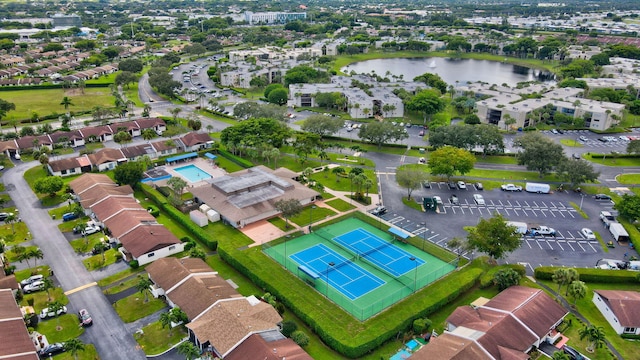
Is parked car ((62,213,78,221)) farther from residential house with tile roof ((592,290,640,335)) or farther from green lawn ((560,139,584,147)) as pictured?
green lawn ((560,139,584,147))

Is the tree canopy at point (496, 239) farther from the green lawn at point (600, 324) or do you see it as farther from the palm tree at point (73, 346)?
the palm tree at point (73, 346)

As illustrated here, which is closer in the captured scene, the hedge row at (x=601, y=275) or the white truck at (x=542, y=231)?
the hedge row at (x=601, y=275)

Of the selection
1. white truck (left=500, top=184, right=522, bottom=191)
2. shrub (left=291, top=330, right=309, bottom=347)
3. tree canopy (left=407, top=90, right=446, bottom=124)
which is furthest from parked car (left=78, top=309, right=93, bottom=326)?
tree canopy (left=407, top=90, right=446, bottom=124)

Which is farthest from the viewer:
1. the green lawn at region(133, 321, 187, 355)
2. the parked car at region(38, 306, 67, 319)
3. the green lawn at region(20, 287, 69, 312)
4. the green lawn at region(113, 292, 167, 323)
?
the green lawn at region(20, 287, 69, 312)

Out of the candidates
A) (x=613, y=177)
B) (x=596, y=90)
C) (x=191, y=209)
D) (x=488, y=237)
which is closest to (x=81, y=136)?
(x=191, y=209)

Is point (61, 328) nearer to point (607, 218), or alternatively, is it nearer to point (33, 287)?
point (33, 287)

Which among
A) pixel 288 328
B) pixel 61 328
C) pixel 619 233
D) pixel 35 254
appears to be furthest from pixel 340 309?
pixel 619 233

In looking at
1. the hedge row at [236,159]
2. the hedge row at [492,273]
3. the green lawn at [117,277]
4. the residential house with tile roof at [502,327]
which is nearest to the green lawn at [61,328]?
the green lawn at [117,277]
